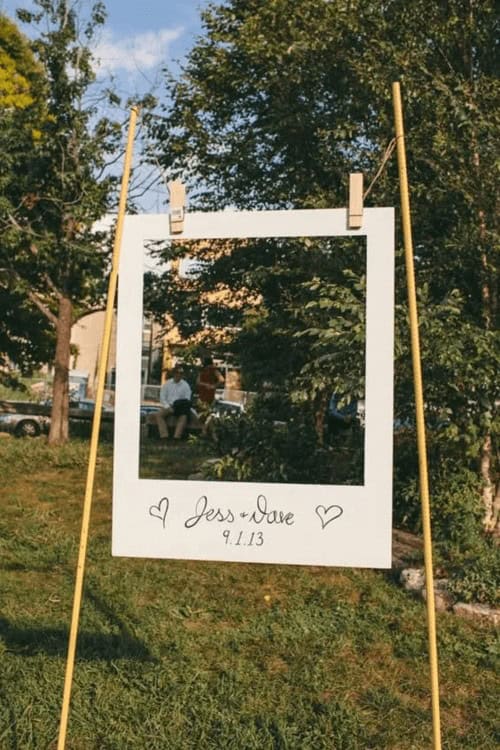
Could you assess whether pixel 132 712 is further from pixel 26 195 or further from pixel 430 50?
pixel 26 195

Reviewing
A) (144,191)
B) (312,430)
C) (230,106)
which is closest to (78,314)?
(144,191)

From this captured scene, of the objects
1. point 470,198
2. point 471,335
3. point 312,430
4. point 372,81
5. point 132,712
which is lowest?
point 132,712

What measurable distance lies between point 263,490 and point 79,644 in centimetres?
197

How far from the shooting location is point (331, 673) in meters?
4.25

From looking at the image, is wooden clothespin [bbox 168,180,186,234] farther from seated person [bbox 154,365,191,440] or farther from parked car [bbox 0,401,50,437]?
parked car [bbox 0,401,50,437]

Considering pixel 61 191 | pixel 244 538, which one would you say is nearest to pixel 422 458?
pixel 244 538

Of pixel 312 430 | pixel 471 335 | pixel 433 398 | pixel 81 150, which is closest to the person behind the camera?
pixel 471 335

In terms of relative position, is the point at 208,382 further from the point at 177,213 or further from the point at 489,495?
the point at 177,213

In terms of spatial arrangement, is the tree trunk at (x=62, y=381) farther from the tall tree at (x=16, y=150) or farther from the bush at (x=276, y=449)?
the bush at (x=276, y=449)

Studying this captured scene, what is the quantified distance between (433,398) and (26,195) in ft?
27.6

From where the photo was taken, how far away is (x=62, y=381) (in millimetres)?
13266

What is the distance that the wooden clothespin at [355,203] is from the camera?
9.70ft

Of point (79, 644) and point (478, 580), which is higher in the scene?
point (478, 580)

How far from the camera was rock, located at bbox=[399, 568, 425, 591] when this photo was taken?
5492 mm
